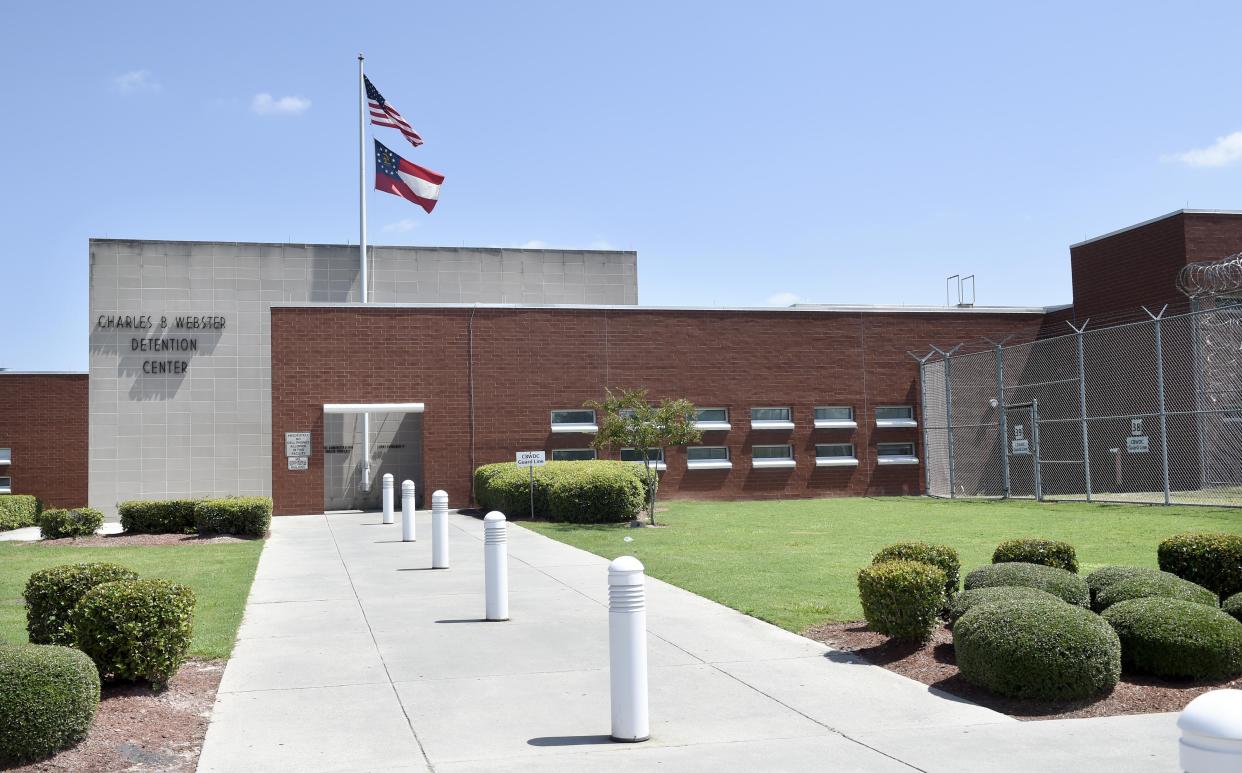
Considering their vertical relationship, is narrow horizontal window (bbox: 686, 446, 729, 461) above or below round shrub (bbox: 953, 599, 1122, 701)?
above

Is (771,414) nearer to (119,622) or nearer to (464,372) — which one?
(464,372)

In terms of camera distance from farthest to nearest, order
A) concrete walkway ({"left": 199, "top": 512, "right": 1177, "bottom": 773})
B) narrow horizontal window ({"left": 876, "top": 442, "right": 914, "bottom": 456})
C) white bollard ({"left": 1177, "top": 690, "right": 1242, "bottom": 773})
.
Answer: narrow horizontal window ({"left": 876, "top": 442, "right": 914, "bottom": 456}) → concrete walkway ({"left": 199, "top": 512, "right": 1177, "bottom": 773}) → white bollard ({"left": 1177, "top": 690, "right": 1242, "bottom": 773})

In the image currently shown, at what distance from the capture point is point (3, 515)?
1085 inches

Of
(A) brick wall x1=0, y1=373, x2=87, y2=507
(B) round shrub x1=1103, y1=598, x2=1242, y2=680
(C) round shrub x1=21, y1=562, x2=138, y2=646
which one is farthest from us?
(A) brick wall x1=0, y1=373, x2=87, y2=507

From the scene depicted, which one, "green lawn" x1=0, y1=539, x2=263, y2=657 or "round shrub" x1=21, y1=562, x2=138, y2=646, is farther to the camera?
"green lawn" x1=0, y1=539, x2=263, y2=657

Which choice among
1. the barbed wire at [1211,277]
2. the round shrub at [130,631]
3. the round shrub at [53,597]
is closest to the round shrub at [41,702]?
the round shrub at [130,631]

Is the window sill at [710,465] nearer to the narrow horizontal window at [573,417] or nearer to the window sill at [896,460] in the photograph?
the narrow horizontal window at [573,417]

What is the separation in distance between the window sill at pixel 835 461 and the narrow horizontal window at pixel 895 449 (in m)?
0.89

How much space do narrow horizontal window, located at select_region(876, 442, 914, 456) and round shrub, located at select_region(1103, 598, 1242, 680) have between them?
80.9ft

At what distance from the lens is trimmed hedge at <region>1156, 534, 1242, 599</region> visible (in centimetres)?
998

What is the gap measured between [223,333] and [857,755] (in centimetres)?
3058

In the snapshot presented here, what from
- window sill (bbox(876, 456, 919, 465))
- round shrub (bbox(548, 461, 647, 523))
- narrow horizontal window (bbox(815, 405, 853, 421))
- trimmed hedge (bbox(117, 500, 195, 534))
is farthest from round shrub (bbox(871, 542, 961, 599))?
window sill (bbox(876, 456, 919, 465))

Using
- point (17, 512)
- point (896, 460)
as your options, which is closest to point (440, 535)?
point (17, 512)

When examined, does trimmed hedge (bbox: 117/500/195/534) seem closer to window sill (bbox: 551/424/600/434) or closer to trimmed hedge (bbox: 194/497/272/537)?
trimmed hedge (bbox: 194/497/272/537)
